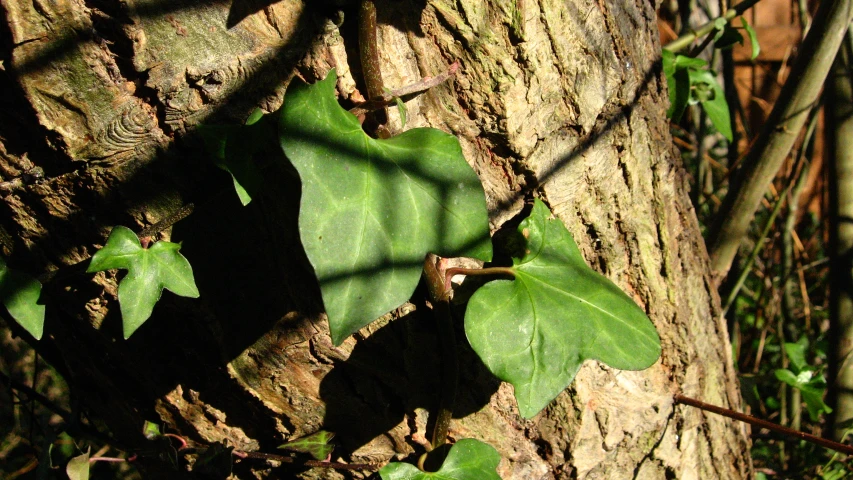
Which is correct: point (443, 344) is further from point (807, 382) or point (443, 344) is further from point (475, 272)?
point (807, 382)

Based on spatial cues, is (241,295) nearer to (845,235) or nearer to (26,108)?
(26,108)

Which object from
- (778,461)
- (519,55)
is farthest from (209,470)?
(778,461)

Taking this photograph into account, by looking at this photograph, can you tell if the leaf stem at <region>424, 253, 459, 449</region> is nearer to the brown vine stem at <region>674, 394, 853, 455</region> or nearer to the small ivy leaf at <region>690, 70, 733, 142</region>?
the brown vine stem at <region>674, 394, 853, 455</region>

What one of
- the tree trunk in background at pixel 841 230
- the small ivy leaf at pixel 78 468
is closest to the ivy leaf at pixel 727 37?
the tree trunk in background at pixel 841 230

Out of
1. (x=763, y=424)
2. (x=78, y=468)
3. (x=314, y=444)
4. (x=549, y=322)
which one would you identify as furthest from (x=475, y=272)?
(x=78, y=468)

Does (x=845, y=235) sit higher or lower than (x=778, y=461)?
higher

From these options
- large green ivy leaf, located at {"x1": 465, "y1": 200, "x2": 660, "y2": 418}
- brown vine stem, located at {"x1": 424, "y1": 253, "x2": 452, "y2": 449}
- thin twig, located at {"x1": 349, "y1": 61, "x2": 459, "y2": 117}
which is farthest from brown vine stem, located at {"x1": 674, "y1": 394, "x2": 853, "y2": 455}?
thin twig, located at {"x1": 349, "y1": 61, "x2": 459, "y2": 117}
